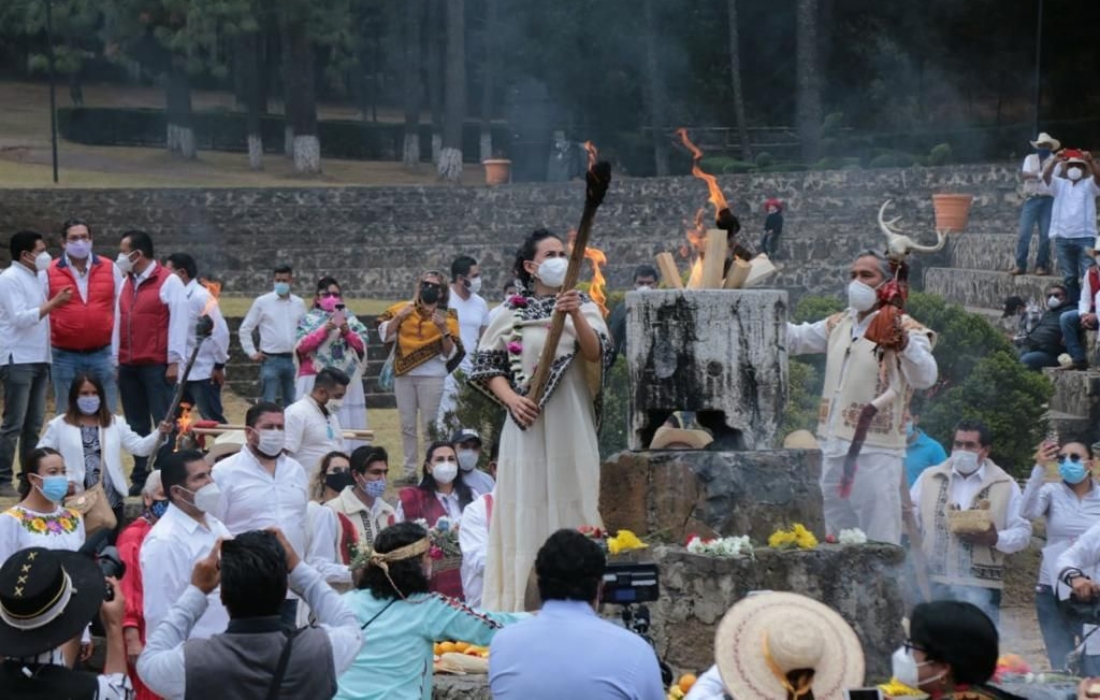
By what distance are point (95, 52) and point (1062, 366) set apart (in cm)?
3766

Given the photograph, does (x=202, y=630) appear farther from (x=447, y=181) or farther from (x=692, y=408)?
(x=447, y=181)

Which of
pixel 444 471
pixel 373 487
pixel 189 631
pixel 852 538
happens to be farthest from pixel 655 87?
pixel 189 631

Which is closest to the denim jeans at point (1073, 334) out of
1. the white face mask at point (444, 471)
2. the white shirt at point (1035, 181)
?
the white shirt at point (1035, 181)

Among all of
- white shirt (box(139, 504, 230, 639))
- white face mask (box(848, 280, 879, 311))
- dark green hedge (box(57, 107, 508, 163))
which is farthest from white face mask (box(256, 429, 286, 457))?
dark green hedge (box(57, 107, 508, 163))

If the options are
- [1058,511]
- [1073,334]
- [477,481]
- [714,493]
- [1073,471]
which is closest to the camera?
[714,493]

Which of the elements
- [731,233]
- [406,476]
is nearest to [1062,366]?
[406,476]

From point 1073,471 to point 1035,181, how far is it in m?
11.4

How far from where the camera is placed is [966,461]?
33.9 ft

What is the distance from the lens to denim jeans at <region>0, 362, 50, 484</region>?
13.5m

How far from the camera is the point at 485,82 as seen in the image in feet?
145

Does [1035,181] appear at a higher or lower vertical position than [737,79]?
lower

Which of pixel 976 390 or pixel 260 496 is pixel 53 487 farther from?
pixel 976 390

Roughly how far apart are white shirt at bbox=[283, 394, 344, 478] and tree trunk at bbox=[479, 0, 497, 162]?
3018 cm

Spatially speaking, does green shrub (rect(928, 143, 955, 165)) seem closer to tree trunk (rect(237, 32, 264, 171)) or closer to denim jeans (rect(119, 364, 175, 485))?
tree trunk (rect(237, 32, 264, 171))
